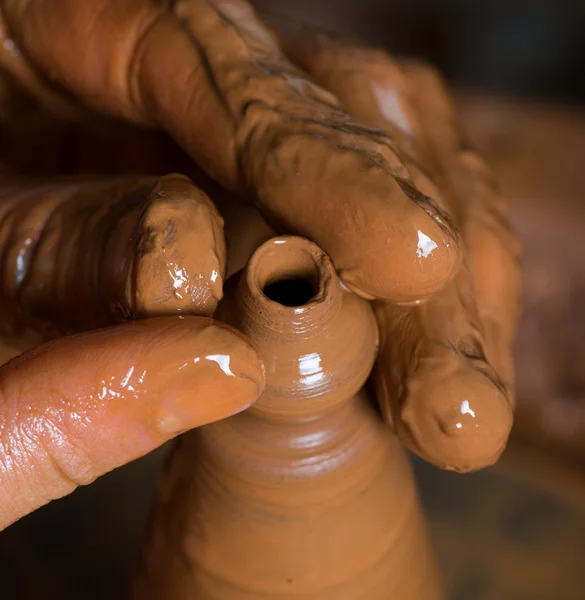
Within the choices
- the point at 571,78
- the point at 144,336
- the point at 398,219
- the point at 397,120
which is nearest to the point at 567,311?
the point at 397,120

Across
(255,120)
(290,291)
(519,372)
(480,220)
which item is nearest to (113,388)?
(290,291)

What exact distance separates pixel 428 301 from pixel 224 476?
0.97ft

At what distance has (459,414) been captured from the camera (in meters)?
0.72

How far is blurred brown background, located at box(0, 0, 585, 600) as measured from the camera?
1.34 m

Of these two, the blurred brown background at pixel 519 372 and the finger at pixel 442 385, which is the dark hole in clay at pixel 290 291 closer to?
the finger at pixel 442 385

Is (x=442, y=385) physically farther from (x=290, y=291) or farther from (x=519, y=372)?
(x=519, y=372)

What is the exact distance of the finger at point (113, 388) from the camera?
0.62m

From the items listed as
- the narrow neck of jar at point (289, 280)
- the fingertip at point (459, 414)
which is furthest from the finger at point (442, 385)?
the narrow neck of jar at point (289, 280)

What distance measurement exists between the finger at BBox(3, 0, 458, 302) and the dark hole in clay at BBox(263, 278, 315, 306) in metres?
0.04

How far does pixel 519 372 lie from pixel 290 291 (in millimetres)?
1199

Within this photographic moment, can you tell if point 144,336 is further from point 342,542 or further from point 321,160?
point 342,542

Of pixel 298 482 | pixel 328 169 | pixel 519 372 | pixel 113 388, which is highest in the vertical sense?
pixel 328 169

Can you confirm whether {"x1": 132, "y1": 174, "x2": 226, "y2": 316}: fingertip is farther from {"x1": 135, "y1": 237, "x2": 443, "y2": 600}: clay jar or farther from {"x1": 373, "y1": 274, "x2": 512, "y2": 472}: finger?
{"x1": 373, "y1": 274, "x2": 512, "y2": 472}: finger

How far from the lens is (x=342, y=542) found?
812mm
